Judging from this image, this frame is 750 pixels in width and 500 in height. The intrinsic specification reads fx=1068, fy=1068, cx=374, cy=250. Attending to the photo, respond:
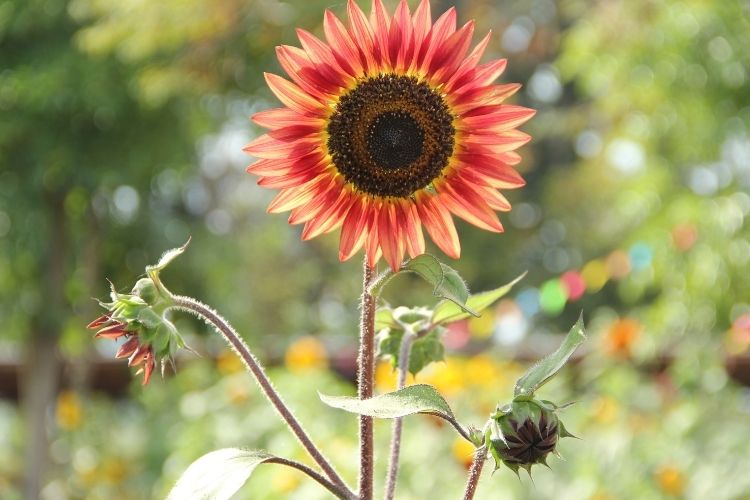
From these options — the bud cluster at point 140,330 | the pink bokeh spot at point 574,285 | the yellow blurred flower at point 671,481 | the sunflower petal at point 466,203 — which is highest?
the pink bokeh spot at point 574,285

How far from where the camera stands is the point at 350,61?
816 mm

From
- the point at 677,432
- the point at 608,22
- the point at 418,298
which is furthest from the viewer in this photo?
the point at 418,298

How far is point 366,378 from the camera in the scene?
2.58 feet

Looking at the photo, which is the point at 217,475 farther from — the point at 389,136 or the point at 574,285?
the point at 574,285

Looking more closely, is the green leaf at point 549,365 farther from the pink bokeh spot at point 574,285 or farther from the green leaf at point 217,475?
the pink bokeh spot at point 574,285

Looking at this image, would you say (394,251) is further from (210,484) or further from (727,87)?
(727,87)

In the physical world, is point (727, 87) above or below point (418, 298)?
above

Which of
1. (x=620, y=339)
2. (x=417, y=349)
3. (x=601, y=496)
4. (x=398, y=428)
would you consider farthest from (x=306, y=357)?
(x=398, y=428)

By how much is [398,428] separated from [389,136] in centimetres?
24

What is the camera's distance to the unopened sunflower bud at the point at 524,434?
0.72 metres

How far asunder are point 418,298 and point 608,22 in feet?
16.6

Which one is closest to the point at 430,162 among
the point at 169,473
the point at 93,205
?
the point at 169,473

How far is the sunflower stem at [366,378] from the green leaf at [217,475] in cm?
7

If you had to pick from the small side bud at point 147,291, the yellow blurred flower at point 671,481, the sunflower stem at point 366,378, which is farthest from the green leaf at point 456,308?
the yellow blurred flower at point 671,481
